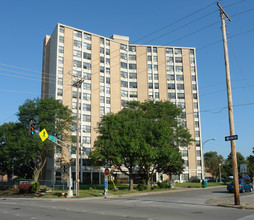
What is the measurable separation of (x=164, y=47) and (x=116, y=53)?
15.8 meters

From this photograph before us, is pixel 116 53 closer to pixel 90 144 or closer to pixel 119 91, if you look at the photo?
pixel 119 91

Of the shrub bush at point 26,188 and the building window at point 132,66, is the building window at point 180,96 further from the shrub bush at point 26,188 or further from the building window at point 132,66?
the shrub bush at point 26,188

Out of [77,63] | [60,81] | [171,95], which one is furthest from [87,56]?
[171,95]

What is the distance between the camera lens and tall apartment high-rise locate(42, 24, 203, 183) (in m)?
67.8

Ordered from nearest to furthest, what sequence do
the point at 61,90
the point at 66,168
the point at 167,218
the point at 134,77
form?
the point at 167,218, the point at 66,168, the point at 61,90, the point at 134,77

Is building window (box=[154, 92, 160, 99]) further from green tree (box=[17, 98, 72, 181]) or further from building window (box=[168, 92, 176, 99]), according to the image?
green tree (box=[17, 98, 72, 181])

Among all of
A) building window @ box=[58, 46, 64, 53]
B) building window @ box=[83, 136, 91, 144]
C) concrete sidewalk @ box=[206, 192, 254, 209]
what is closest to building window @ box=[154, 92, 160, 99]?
building window @ box=[83, 136, 91, 144]

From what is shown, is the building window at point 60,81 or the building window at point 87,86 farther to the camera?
the building window at point 87,86

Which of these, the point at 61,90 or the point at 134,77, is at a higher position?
the point at 134,77

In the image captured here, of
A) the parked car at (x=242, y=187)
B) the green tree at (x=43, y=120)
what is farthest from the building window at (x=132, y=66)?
the parked car at (x=242, y=187)

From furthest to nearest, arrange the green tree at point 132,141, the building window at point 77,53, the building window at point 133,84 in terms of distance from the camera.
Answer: the building window at point 133,84 → the building window at point 77,53 → the green tree at point 132,141

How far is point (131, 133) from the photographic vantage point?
3762 centimetres

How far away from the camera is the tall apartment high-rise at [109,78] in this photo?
222 ft

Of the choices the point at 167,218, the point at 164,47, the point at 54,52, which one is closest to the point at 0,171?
Result: the point at 54,52
